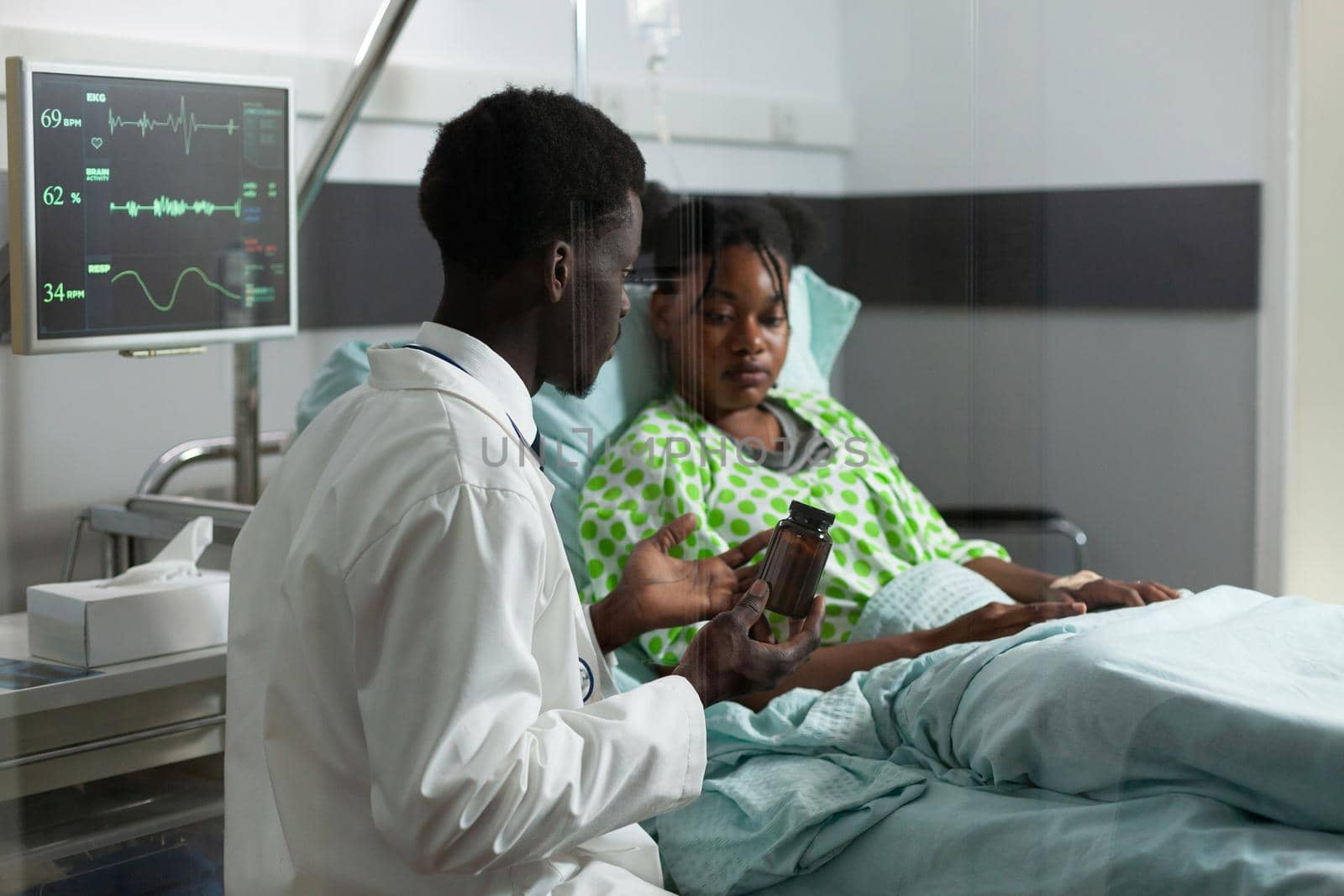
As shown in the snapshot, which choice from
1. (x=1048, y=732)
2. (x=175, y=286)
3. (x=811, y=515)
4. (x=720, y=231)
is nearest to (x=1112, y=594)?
(x=1048, y=732)

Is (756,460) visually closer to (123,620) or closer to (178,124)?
(123,620)

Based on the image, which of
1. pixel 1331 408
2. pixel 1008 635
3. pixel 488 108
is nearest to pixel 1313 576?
pixel 1331 408

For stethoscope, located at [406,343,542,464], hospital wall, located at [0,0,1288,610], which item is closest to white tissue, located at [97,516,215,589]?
hospital wall, located at [0,0,1288,610]

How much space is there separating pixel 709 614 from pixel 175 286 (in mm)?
1040

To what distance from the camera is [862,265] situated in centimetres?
114

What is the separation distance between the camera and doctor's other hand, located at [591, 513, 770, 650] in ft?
3.79

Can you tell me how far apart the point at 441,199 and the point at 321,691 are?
1.39 ft

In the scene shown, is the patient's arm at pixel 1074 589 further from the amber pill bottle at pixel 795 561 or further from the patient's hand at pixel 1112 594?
the amber pill bottle at pixel 795 561

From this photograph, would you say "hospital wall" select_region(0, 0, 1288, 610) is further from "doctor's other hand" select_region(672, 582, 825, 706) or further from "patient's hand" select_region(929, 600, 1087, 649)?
"doctor's other hand" select_region(672, 582, 825, 706)

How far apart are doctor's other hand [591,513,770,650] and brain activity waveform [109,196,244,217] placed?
924mm

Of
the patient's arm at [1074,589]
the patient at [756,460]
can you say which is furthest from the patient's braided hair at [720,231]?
the patient's arm at [1074,589]

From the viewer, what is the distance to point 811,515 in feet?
3.89

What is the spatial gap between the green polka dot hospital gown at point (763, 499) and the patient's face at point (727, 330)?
1.0 inches

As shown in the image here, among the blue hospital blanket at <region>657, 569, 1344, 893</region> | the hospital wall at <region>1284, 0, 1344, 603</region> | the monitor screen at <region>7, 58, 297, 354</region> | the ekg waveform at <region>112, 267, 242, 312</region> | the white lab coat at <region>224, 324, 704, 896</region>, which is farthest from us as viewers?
the ekg waveform at <region>112, 267, 242, 312</region>
